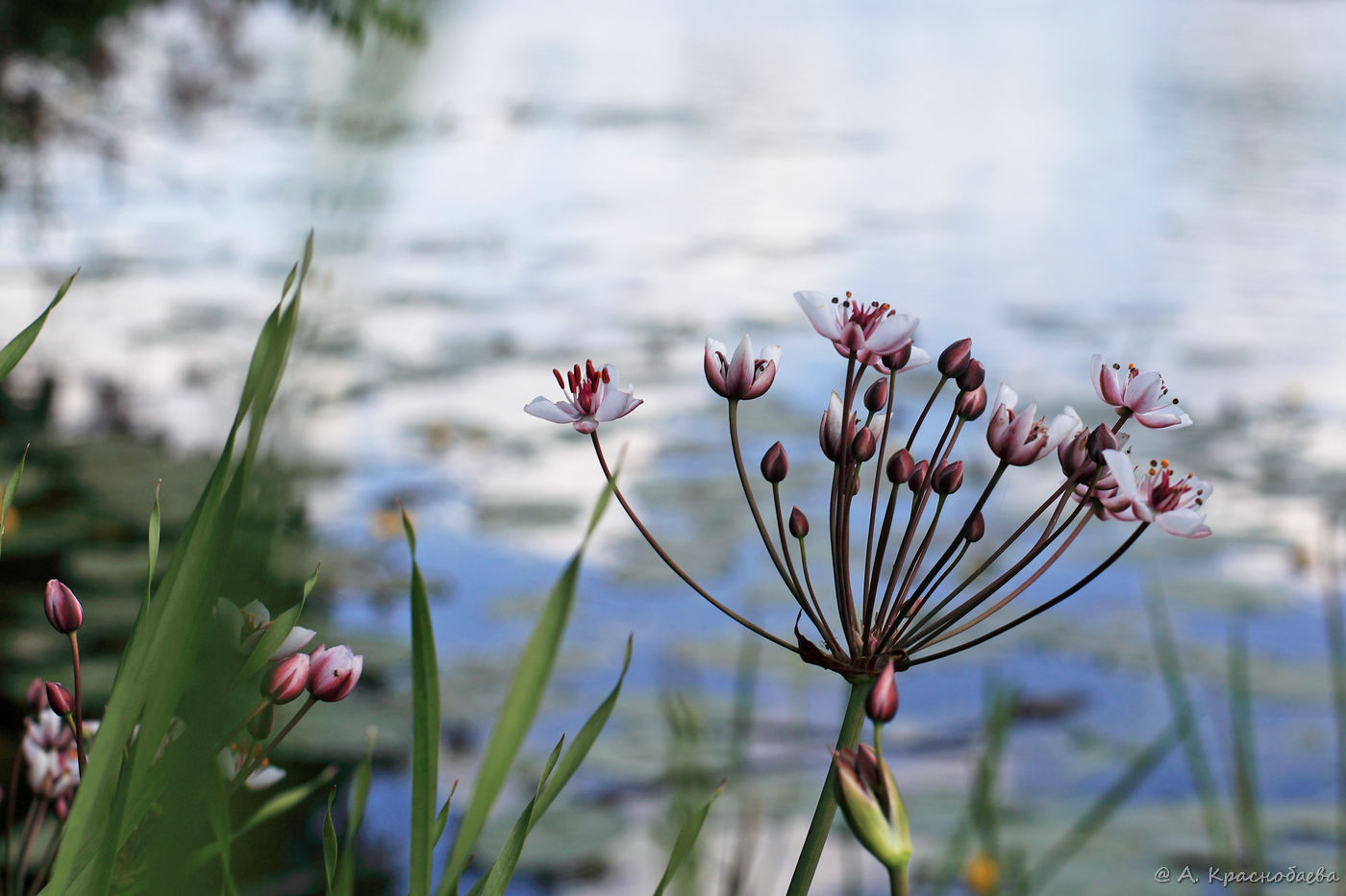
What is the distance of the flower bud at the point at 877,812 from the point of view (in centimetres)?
29

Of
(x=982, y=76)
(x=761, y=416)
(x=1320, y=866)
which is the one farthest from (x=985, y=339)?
(x=982, y=76)

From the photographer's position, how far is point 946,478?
44 cm

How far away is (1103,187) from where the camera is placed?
798 cm

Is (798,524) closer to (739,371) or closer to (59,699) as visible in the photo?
(739,371)

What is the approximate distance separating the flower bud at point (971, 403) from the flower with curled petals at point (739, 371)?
0.08m

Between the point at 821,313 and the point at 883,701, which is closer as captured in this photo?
the point at 883,701

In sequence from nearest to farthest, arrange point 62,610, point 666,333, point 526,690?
point 526,690 < point 62,610 < point 666,333

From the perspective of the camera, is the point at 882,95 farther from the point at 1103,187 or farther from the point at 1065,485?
the point at 1065,485

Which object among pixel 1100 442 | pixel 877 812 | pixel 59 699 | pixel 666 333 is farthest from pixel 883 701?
pixel 666 333

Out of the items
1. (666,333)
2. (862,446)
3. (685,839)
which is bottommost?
(685,839)

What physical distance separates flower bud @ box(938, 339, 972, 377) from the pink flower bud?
241mm

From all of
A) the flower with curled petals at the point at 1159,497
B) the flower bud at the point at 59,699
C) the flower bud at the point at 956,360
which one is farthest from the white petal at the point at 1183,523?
the flower bud at the point at 59,699

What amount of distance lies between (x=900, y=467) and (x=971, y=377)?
0.15ft

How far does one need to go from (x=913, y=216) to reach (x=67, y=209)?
4527 millimetres
